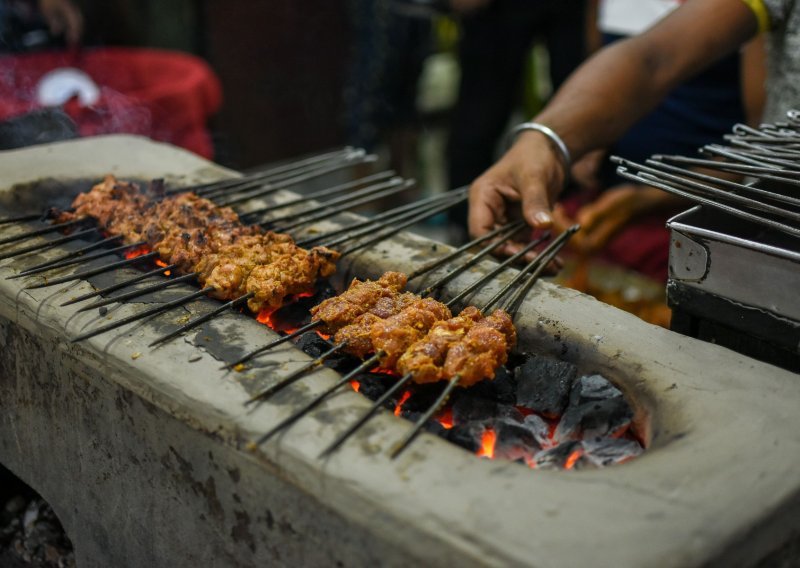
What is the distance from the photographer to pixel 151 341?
225cm

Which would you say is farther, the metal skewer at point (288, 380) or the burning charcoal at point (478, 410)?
the burning charcoal at point (478, 410)

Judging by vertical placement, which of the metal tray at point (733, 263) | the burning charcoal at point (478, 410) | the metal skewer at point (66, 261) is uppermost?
the metal tray at point (733, 263)

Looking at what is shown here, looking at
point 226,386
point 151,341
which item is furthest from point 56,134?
point 226,386

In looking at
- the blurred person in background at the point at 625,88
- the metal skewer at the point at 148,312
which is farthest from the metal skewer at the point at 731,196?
the metal skewer at the point at 148,312

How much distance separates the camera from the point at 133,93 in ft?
18.2

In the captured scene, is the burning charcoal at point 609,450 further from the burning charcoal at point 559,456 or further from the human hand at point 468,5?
the human hand at point 468,5

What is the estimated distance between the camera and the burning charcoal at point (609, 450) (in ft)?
6.56

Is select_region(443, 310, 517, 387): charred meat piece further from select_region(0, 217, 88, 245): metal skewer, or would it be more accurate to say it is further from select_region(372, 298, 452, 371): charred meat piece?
select_region(0, 217, 88, 245): metal skewer

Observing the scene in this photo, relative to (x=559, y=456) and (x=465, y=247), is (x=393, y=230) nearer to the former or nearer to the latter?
(x=465, y=247)

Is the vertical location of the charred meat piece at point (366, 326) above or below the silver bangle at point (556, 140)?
below

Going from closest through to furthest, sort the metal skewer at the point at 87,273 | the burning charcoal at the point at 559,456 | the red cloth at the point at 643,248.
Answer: the burning charcoal at the point at 559,456
the metal skewer at the point at 87,273
the red cloth at the point at 643,248

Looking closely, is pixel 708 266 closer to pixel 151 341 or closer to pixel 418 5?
pixel 151 341

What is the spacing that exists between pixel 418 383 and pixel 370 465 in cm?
49

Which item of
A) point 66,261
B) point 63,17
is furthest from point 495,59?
point 66,261
